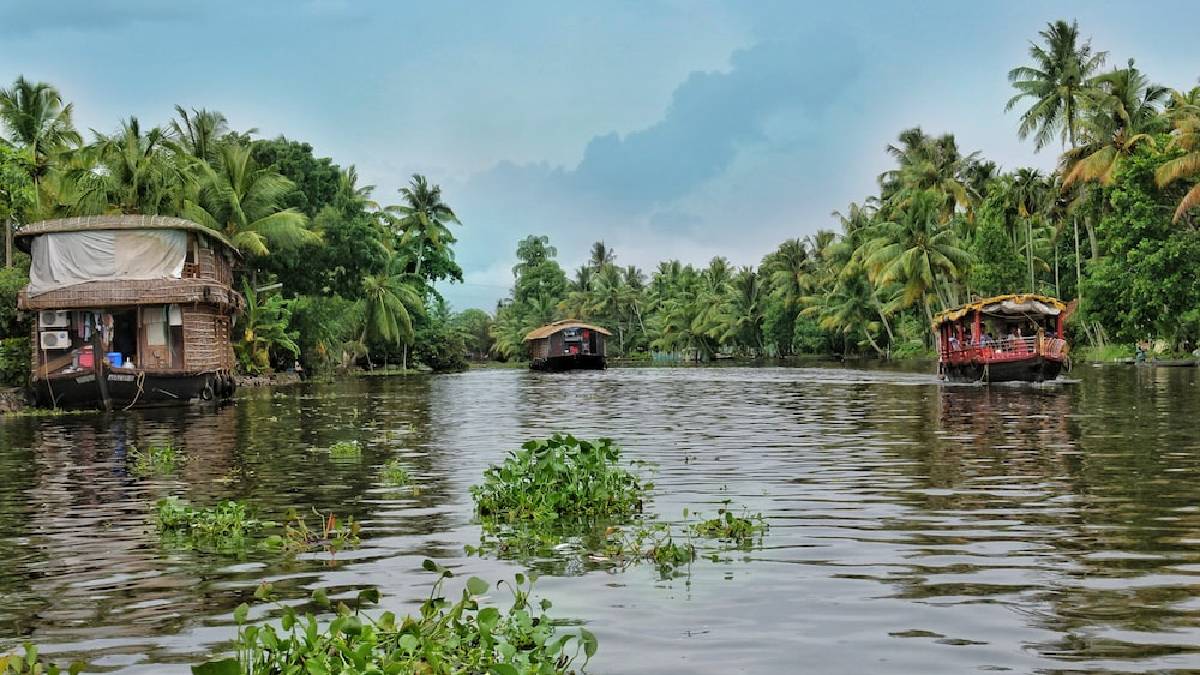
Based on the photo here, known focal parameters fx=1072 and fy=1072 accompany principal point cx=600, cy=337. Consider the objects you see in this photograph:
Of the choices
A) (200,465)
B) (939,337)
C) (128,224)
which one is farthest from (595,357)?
(200,465)

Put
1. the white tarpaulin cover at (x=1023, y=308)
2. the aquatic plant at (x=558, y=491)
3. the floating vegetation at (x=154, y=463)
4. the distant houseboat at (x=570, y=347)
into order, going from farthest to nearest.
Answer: the distant houseboat at (x=570, y=347) < the white tarpaulin cover at (x=1023, y=308) < the floating vegetation at (x=154, y=463) < the aquatic plant at (x=558, y=491)

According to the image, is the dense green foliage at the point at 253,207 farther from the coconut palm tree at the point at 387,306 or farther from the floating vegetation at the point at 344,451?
the floating vegetation at the point at 344,451

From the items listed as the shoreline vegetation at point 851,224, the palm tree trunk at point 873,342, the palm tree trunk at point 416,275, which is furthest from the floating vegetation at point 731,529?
the palm tree trunk at point 873,342

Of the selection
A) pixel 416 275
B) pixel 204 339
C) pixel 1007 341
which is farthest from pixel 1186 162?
pixel 416 275

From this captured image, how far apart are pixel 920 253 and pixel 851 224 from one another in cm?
1839

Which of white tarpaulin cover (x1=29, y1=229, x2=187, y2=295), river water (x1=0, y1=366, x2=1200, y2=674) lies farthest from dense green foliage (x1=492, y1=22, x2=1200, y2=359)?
white tarpaulin cover (x1=29, y1=229, x2=187, y2=295)

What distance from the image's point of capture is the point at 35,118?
136ft

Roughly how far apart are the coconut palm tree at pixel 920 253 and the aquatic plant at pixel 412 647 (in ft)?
197

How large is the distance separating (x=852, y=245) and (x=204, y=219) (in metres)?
51.1

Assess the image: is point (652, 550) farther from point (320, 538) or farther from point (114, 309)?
point (114, 309)

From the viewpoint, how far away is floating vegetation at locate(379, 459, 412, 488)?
1334cm

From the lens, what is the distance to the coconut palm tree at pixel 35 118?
4103 cm

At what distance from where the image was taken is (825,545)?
8758 mm

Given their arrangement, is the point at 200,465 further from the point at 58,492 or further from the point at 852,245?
the point at 852,245
